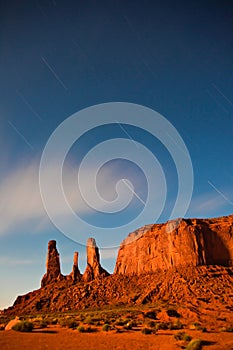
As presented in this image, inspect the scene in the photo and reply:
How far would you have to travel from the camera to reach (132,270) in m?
113

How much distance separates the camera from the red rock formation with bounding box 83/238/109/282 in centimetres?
11026

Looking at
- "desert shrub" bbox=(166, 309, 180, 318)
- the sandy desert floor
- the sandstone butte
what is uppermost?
the sandstone butte

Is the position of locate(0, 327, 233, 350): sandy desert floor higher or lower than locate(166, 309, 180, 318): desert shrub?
lower

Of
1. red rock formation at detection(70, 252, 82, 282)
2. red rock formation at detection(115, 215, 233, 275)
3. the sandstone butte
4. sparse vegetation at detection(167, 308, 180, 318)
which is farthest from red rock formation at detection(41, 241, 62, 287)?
sparse vegetation at detection(167, 308, 180, 318)

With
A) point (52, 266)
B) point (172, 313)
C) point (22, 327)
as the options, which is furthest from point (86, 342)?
point (52, 266)

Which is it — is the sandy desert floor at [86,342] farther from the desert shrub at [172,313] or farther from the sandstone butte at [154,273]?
the sandstone butte at [154,273]

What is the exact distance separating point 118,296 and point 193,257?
29770 millimetres

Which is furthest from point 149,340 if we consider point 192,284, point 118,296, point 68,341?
point 118,296

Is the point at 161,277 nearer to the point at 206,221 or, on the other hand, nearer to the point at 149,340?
the point at 206,221

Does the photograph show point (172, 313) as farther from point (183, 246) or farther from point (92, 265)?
point (92, 265)

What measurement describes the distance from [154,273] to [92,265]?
29.3 meters

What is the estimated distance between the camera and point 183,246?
99625 mm

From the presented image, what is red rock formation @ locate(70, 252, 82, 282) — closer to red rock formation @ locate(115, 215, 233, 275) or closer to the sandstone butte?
the sandstone butte

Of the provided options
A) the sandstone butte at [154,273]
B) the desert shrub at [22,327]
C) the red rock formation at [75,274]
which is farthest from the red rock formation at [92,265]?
the desert shrub at [22,327]
